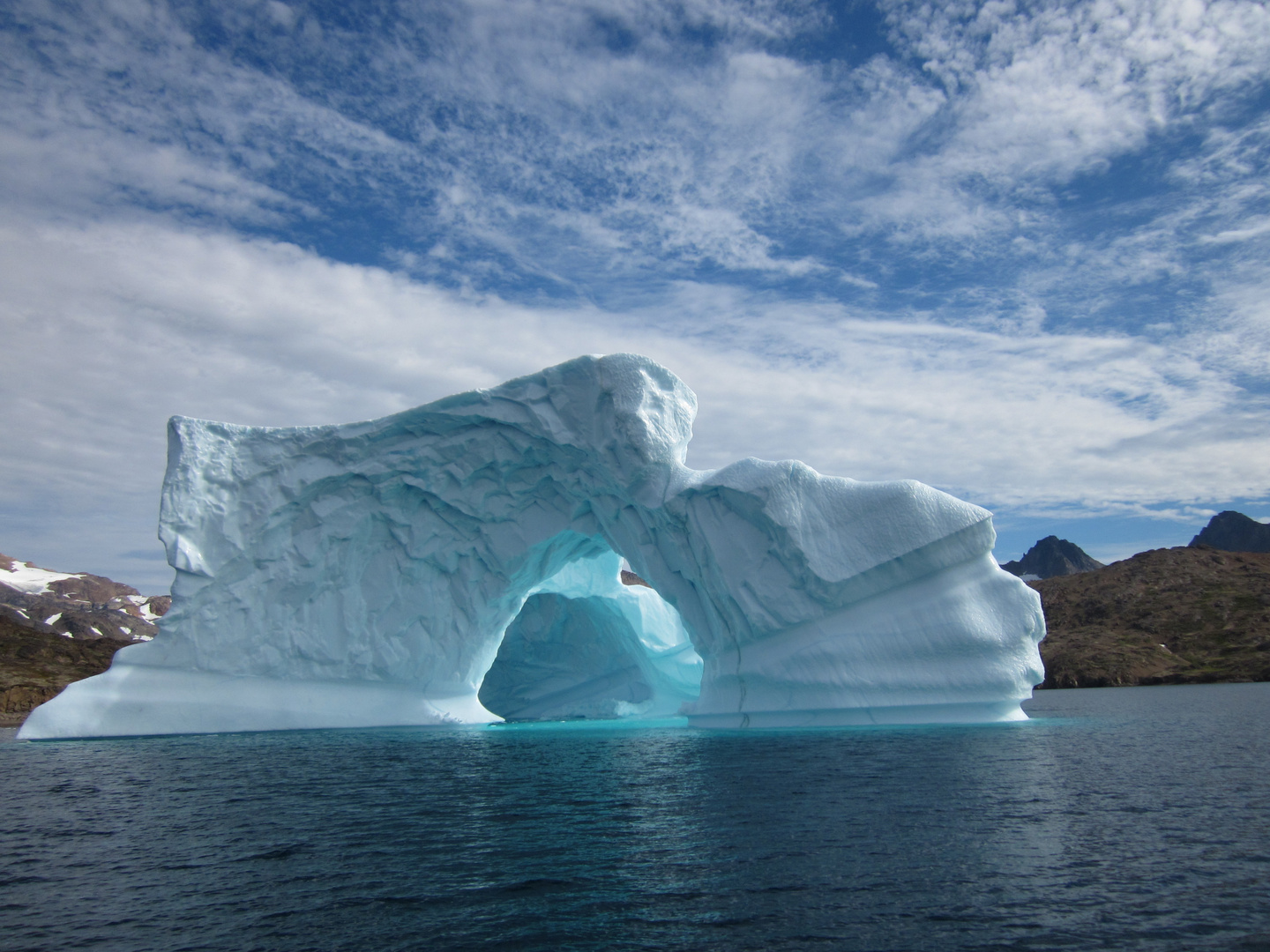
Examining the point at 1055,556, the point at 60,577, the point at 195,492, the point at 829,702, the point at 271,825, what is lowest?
the point at 271,825

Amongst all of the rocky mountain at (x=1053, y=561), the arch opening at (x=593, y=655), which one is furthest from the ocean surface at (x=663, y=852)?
the rocky mountain at (x=1053, y=561)

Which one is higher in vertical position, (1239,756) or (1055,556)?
(1055,556)

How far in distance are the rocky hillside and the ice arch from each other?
39.5 meters

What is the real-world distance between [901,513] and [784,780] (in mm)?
7586

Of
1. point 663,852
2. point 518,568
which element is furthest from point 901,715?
point 663,852

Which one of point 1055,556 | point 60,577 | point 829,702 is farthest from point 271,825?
point 1055,556

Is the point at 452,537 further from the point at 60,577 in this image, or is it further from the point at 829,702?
the point at 60,577

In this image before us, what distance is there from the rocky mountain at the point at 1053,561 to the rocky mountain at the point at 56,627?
107848mm

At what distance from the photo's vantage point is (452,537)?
2262cm

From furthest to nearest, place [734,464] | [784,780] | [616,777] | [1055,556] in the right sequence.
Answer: [1055,556], [734,464], [616,777], [784,780]

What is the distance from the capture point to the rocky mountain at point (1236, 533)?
345 ft

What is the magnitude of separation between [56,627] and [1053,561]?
397 feet

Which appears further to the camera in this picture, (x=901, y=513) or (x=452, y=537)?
(x=452, y=537)

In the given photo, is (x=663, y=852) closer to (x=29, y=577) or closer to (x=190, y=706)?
(x=190, y=706)
